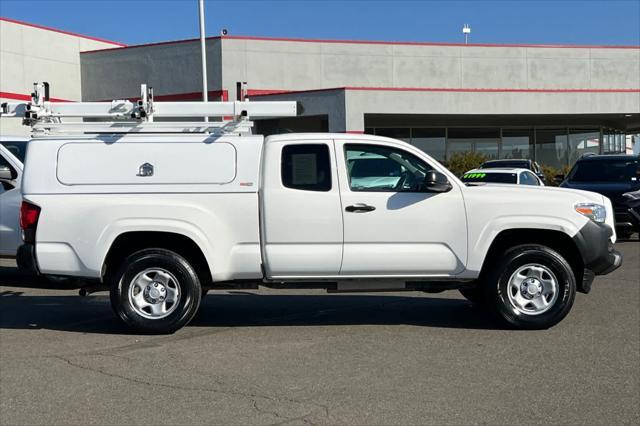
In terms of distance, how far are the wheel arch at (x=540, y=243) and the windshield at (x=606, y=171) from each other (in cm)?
877

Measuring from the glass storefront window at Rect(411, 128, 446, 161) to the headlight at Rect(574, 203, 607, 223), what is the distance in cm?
2648

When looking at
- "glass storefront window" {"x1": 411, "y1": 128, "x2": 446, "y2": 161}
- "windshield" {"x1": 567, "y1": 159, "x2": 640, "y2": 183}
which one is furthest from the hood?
"glass storefront window" {"x1": 411, "y1": 128, "x2": 446, "y2": 161}

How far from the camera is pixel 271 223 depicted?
7.11 metres

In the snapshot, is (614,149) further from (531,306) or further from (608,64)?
(531,306)

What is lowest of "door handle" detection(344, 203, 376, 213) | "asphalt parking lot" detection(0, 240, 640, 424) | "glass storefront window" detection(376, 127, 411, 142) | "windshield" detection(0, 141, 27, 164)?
"asphalt parking lot" detection(0, 240, 640, 424)

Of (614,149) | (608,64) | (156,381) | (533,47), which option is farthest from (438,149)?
(156,381)

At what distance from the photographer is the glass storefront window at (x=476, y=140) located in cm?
3381

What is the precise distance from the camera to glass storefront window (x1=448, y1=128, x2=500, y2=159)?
33812 mm

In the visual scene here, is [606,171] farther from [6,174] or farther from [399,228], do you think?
[6,174]

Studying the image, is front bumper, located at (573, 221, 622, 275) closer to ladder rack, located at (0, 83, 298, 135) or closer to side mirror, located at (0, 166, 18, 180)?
ladder rack, located at (0, 83, 298, 135)

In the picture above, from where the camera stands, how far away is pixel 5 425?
4.75 m

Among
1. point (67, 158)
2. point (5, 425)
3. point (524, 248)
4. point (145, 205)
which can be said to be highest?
point (67, 158)

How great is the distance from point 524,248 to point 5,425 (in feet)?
16.4

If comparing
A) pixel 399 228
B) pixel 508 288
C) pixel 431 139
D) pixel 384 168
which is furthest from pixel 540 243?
pixel 431 139
